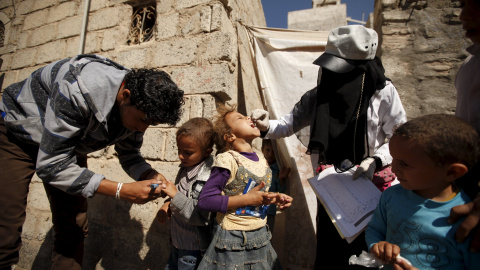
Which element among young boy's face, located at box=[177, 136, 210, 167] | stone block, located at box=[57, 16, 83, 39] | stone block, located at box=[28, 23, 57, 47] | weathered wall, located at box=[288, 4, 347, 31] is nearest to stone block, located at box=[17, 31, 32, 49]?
stone block, located at box=[28, 23, 57, 47]

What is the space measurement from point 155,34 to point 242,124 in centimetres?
187

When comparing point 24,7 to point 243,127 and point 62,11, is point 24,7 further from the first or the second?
point 243,127

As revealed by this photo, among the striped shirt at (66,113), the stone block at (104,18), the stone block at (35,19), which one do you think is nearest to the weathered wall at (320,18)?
the stone block at (104,18)

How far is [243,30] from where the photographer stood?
312 cm

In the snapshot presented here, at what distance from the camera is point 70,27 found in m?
3.49

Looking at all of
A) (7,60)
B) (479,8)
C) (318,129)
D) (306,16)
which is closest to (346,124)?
(318,129)

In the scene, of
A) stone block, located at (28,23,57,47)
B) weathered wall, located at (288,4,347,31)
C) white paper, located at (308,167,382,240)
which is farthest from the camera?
→ weathered wall, located at (288,4,347,31)

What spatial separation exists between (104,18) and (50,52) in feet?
3.23

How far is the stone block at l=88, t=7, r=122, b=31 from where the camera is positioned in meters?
3.22

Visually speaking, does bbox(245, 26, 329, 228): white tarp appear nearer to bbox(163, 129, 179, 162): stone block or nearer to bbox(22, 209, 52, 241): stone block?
bbox(163, 129, 179, 162): stone block

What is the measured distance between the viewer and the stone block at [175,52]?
2.68m

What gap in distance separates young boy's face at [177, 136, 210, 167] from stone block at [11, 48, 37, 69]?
129 inches

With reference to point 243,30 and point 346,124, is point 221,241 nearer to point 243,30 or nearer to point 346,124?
point 346,124

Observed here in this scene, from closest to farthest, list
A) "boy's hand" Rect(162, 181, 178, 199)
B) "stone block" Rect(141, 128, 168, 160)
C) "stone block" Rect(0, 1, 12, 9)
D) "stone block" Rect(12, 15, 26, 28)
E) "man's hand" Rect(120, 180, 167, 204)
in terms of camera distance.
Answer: "man's hand" Rect(120, 180, 167, 204) < "boy's hand" Rect(162, 181, 178, 199) < "stone block" Rect(141, 128, 168, 160) < "stone block" Rect(12, 15, 26, 28) < "stone block" Rect(0, 1, 12, 9)
